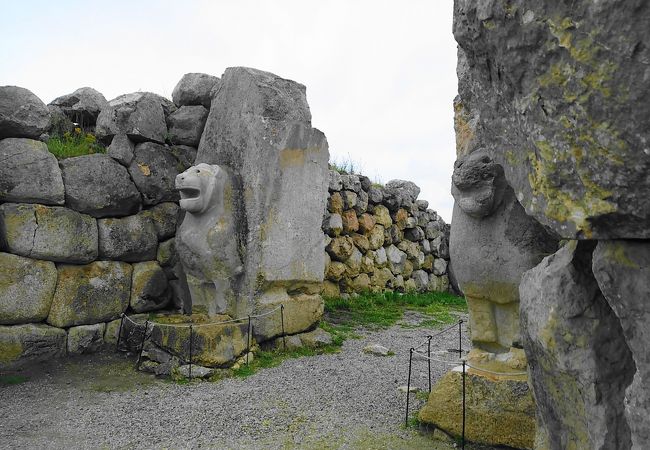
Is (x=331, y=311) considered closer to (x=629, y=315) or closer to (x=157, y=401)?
(x=157, y=401)

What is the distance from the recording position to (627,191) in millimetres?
1231

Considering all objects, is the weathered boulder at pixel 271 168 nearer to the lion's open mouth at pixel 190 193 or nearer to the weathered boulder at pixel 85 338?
the lion's open mouth at pixel 190 193

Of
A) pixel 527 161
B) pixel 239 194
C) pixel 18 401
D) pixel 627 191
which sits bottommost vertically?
pixel 18 401

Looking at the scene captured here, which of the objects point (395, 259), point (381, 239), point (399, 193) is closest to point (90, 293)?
point (381, 239)

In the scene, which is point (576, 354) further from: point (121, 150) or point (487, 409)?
point (121, 150)

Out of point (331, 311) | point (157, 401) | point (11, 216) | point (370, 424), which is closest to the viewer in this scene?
point (370, 424)

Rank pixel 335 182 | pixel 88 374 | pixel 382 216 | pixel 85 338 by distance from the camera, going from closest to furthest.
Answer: pixel 88 374 < pixel 85 338 < pixel 335 182 < pixel 382 216

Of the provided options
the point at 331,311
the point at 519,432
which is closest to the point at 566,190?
the point at 519,432

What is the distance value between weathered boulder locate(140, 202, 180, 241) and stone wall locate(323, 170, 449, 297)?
2931 millimetres

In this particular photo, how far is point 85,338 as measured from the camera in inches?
205

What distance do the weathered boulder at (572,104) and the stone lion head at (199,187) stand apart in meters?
3.76

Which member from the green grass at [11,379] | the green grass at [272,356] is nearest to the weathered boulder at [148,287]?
the green grass at [11,379]

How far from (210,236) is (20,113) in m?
2.07

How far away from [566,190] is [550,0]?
46 centimetres
